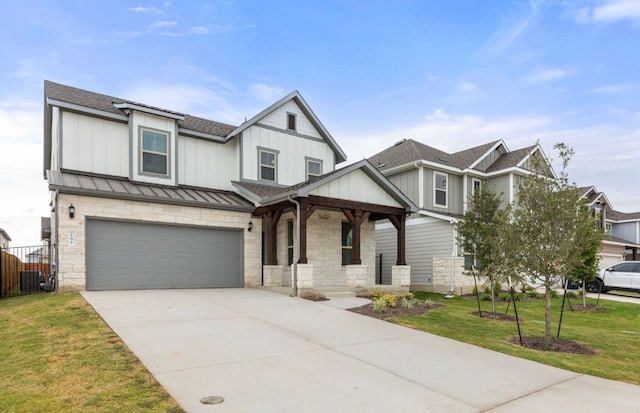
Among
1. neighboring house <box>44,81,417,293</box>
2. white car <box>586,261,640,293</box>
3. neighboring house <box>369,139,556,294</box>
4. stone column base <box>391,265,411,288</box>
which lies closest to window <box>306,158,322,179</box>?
neighboring house <box>44,81,417,293</box>

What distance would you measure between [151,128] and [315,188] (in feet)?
22.2

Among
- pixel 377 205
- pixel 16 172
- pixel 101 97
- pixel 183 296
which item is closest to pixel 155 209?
pixel 183 296

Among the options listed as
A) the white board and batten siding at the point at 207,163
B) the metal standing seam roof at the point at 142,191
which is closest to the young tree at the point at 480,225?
the metal standing seam roof at the point at 142,191

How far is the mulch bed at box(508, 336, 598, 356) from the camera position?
280 inches

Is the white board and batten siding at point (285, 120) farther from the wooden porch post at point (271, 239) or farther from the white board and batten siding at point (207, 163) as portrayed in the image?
the wooden porch post at point (271, 239)

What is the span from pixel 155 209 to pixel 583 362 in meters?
12.1

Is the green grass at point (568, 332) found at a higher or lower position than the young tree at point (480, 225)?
lower

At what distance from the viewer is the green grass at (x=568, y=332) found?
6.22 m

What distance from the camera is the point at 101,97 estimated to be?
15.0 m

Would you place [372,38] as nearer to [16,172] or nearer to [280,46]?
[280,46]

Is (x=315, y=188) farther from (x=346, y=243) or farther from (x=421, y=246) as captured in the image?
(x=421, y=246)

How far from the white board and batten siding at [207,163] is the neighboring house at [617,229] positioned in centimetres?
2342

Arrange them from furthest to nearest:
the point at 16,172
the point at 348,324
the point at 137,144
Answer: the point at 16,172
the point at 137,144
the point at 348,324

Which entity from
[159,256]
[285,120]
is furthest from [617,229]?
[159,256]
